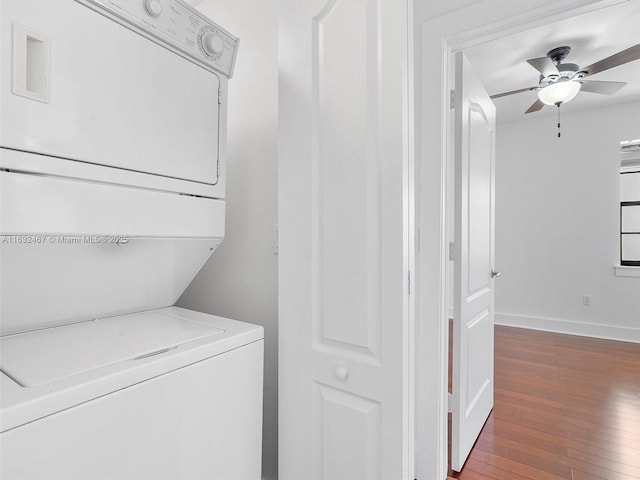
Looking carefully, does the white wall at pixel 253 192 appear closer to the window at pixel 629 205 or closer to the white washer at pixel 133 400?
the white washer at pixel 133 400

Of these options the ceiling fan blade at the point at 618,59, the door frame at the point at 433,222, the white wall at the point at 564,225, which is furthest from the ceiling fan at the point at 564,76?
the door frame at the point at 433,222

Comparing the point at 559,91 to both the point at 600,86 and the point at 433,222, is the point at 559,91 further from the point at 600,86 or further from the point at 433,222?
the point at 433,222

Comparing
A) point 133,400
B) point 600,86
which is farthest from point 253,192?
point 600,86

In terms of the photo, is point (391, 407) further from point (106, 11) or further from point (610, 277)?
point (610, 277)

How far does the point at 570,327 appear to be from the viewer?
438 centimetres

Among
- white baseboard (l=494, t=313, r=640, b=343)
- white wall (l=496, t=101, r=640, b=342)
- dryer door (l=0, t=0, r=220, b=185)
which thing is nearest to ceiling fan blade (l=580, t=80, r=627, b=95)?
white wall (l=496, t=101, r=640, b=342)

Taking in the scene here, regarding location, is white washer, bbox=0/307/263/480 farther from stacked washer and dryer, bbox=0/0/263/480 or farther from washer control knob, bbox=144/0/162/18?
washer control knob, bbox=144/0/162/18

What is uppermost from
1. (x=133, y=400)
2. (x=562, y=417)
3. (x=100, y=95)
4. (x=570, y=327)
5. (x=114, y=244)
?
(x=100, y=95)

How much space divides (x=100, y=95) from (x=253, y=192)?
75 cm

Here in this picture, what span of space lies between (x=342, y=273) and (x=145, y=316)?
80 cm

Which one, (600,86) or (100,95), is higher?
(600,86)

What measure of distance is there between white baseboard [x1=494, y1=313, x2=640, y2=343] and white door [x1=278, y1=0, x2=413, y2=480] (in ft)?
14.5

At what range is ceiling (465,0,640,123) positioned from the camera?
2.53m

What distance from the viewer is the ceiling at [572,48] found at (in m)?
2.53
